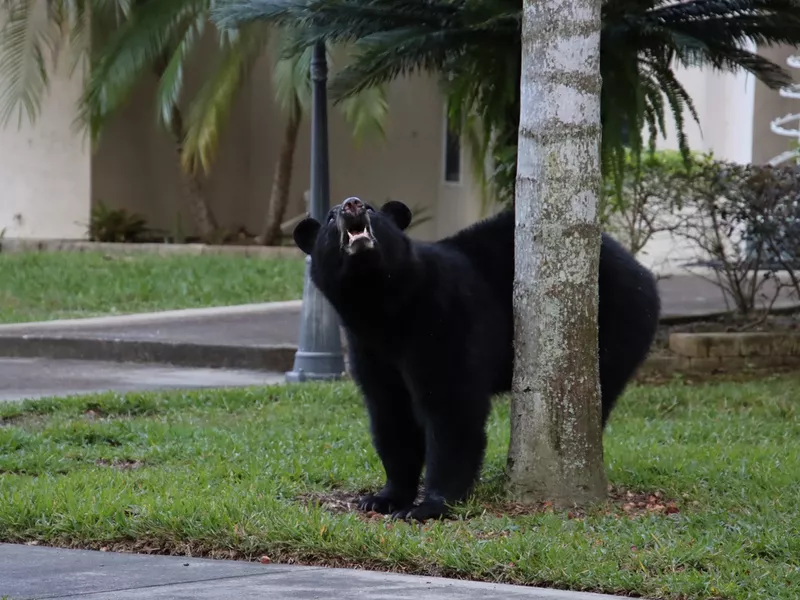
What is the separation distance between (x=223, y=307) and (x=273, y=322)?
51.0 inches

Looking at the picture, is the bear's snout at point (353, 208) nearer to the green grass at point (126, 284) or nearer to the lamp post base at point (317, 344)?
the lamp post base at point (317, 344)

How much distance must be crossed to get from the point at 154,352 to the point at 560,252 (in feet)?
21.1

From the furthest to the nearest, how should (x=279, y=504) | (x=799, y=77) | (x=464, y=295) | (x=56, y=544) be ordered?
(x=799, y=77), (x=464, y=295), (x=279, y=504), (x=56, y=544)

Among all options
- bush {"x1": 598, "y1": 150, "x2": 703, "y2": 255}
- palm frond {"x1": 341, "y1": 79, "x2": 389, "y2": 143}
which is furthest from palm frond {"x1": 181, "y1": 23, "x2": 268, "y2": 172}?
bush {"x1": 598, "y1": 150, "x2": 703, "y2": 255}

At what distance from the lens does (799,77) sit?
57.7 feet

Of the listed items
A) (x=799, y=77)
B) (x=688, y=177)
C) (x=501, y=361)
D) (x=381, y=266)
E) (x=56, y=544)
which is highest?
(x=799, y=77)

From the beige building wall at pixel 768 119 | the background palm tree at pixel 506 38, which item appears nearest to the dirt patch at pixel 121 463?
the background palm tree at pixel 506 38

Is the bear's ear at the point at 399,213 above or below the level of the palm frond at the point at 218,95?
below

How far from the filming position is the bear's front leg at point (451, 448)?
5.93 metres

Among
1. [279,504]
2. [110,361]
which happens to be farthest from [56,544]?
[110,361]

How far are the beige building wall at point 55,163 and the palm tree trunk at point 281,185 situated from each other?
103 inches

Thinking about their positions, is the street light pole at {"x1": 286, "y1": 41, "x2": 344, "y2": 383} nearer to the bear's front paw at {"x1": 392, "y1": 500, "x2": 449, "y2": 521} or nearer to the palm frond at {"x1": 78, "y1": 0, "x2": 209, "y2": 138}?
the bear's front paw at {"x1": 392, "y1": 500, "x2": 449, "y2": 521}

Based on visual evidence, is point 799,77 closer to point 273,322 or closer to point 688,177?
point 688,177

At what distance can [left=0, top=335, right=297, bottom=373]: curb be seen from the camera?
38.0 ft
